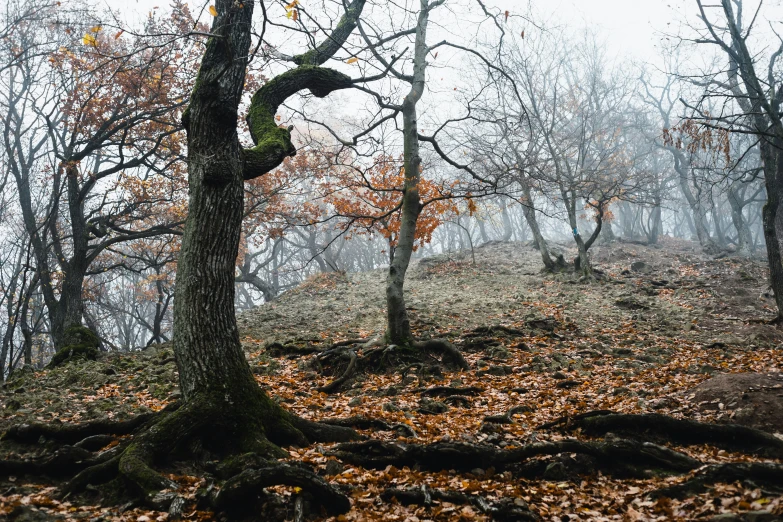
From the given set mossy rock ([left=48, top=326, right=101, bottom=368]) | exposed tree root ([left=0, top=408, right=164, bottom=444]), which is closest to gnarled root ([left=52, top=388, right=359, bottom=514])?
exposed tree root ([left=0, top=408, right=164, bottom=444])

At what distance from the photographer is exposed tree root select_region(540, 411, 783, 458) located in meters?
4.15

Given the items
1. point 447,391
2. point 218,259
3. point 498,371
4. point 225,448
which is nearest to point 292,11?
point 218,259

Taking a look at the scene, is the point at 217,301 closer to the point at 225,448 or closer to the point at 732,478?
the point at 225,448

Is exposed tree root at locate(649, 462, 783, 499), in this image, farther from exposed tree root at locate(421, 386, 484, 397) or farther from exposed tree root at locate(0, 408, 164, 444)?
exposed tree root at locate(0, 408, 164, 444)

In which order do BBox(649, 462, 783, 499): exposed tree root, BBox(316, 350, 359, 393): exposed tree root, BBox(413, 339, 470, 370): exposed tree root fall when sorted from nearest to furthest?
BBox(649, 462, 783, 499): exposed tree root → BBox(316, 350, 359, 393): exposed tree root → BBox(413, 339, 470, 370): exposed tree root

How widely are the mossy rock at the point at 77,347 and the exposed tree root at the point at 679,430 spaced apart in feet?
33.0

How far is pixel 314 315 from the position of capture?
14.4m

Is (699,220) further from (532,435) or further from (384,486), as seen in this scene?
(384,486)

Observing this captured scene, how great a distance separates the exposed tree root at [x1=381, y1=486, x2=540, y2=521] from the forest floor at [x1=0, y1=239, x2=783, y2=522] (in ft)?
0.23

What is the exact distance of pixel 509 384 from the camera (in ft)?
24.3

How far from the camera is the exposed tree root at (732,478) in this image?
3.20 metres

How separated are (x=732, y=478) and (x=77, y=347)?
39.3 feet

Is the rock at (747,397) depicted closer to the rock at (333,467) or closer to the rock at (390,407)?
the rock at (390,407)

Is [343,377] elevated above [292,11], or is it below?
below
